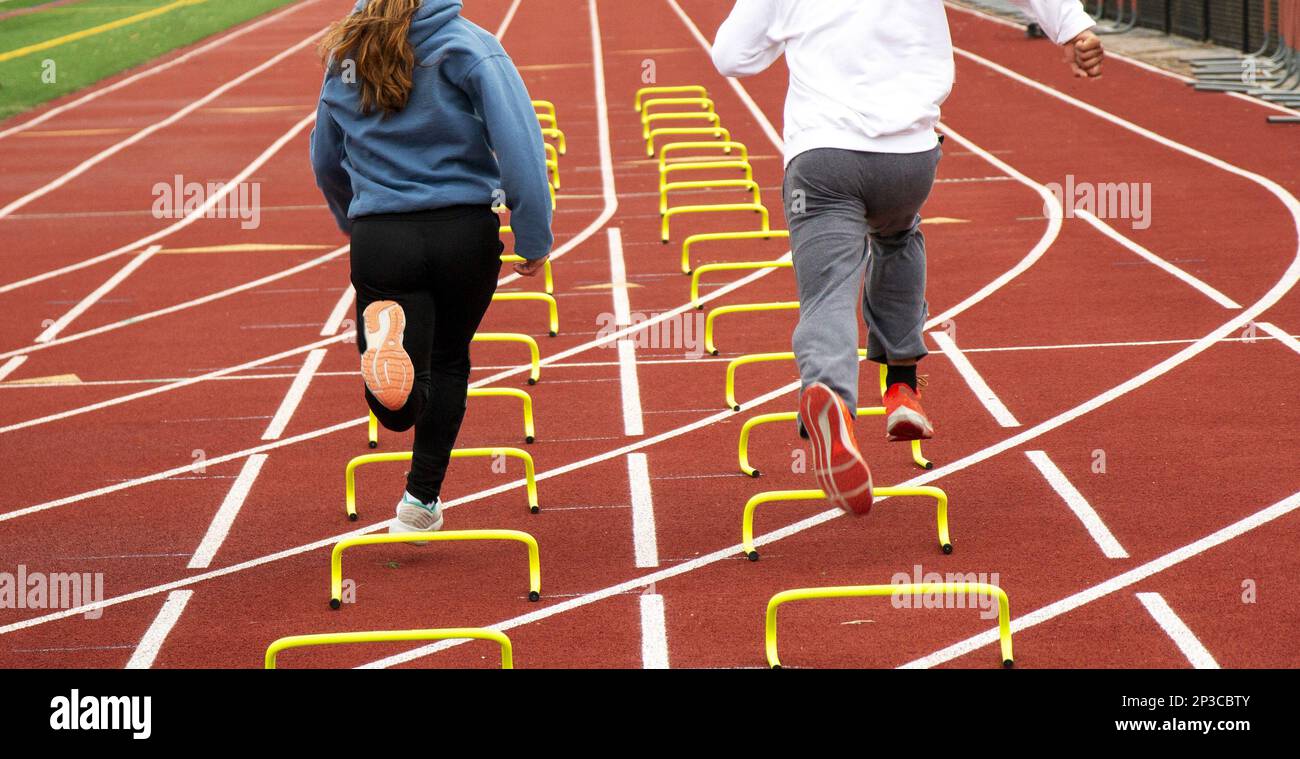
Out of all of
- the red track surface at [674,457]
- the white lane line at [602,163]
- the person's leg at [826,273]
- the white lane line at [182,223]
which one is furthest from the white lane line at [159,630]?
the white lane line at [182,223]

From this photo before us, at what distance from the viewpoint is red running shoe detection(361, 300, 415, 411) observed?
5.18 metres

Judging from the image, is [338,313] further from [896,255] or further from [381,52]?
[896,255]

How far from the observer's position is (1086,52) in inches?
185

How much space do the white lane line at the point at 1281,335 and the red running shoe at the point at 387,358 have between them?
17.3 feet

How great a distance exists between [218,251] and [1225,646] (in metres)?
10.2

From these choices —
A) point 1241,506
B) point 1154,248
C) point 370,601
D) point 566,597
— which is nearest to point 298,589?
point 370,601

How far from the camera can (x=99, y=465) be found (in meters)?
7.64

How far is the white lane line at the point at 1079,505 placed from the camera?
5898 millimetres

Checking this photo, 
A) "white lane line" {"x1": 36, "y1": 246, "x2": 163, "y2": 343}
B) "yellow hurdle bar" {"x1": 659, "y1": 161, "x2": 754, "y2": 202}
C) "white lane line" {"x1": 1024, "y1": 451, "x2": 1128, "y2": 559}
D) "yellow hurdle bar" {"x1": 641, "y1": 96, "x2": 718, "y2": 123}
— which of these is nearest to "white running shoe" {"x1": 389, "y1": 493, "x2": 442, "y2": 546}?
"white lane line" {"x1": 1024, "y1": 451, "x2": 1128, "y2": 559}

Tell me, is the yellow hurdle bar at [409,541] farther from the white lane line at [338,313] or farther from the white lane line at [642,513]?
the white lane line at [338,313]

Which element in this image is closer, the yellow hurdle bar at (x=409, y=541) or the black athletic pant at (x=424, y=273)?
the black athletic pant at (x=424, y=273)

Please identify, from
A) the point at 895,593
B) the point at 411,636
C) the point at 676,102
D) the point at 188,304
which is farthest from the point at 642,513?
the point at 676,102

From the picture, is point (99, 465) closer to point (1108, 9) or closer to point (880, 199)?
point (880, 199)

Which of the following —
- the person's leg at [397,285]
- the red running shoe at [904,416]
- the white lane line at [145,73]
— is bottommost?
the red running shoe at [904,416]
